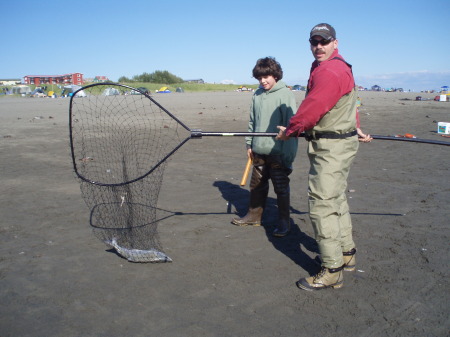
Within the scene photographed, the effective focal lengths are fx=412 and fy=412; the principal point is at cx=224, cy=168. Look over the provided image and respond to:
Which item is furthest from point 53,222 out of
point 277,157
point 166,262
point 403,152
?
point 403,152

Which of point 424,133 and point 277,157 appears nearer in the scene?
point 277,157

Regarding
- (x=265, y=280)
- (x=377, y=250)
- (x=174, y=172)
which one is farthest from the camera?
(x=174, y=172)

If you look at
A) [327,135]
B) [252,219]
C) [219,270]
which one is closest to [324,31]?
[327,135]

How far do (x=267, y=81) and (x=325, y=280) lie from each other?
2548 mm

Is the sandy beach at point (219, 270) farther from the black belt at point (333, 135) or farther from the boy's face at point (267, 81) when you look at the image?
the boy's face at point (267, 81)

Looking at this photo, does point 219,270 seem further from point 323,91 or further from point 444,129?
point 444,129

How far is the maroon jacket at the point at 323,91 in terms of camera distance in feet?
11.8

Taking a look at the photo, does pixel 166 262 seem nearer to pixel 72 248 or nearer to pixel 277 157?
pixel 72 248

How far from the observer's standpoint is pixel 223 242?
5102 millimetres

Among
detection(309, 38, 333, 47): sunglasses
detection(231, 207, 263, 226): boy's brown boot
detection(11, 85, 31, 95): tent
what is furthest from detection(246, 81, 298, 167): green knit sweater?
detection(11, 85, 31, 95): tent

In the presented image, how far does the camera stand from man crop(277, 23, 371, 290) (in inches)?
143

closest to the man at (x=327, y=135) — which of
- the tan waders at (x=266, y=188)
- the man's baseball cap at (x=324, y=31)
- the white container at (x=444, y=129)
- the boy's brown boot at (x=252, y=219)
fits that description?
the man's baseball cap at (x=324, y=31)

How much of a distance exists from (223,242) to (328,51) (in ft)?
8.42

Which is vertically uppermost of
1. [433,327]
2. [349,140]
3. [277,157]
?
[349,140]
